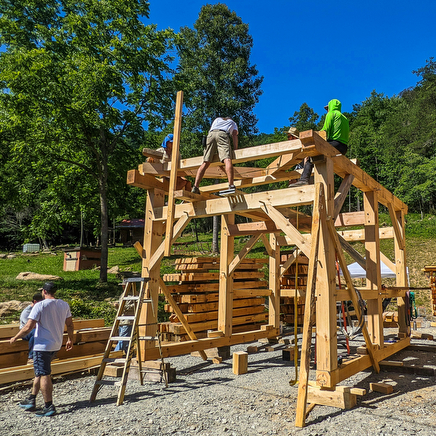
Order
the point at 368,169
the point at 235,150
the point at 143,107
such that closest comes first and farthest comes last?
1. the point at 235,150
2. the point at 143,107
3. the point at 368,169

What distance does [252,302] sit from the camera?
1178 cm

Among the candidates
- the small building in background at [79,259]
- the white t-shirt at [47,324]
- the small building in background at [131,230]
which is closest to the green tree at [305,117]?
the small building in background at [131,230]

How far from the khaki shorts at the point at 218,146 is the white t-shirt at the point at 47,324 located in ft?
10.6

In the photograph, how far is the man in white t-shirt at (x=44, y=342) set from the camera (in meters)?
4.93

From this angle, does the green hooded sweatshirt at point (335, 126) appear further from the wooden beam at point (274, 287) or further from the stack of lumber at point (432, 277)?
the stack of lumber at point (432, 277)

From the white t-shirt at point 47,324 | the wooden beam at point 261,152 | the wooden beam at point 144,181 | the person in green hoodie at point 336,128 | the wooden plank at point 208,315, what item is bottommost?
the wooden plank at point 208,315

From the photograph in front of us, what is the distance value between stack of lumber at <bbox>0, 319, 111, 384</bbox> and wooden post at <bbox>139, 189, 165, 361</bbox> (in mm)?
1212

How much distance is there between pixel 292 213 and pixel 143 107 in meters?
10.2

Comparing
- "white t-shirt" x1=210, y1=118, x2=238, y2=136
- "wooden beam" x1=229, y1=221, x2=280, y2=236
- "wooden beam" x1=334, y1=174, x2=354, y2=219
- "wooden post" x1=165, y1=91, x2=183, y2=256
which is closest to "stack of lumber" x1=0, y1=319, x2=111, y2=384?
"wooden post" x1=165, y1=91, x2=183, y2=256

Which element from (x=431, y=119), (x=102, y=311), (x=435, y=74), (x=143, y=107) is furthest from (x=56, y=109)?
(x=435, y=74)

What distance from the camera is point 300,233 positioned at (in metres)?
5.53

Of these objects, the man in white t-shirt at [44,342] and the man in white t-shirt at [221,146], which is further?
the man in white t-shirt at [221,146]

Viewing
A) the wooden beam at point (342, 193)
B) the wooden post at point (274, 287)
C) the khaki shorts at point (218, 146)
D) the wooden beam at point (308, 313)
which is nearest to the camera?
the wooden beam at point (308, 313)

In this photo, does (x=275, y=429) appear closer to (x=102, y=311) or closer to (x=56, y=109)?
(x=102, y=311)
